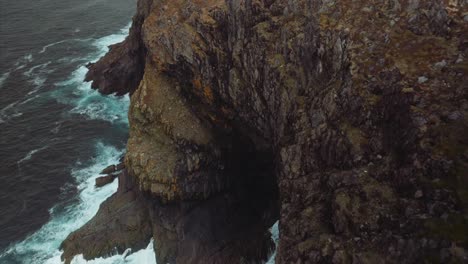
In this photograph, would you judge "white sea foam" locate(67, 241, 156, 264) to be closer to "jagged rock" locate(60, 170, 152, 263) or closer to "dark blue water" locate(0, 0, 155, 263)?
"jagged rock" locate(60, 170, 152, 263)

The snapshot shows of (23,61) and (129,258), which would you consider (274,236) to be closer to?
(129,258)

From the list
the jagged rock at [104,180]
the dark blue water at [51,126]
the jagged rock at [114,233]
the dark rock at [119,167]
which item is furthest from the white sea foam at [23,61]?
the jagged rock at [114,233]

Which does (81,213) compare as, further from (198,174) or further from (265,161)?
(265,161)

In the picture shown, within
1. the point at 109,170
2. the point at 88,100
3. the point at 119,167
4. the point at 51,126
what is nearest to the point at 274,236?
the point at 119,167

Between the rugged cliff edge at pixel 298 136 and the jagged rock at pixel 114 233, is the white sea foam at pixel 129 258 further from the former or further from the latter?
the rugged cliff edge at pixel 298 136

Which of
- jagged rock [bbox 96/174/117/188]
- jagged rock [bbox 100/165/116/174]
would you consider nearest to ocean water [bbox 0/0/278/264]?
jagged rock [bbox 96/174/117/188]

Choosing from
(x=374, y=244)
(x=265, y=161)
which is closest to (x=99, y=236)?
(x=265, y=161)
